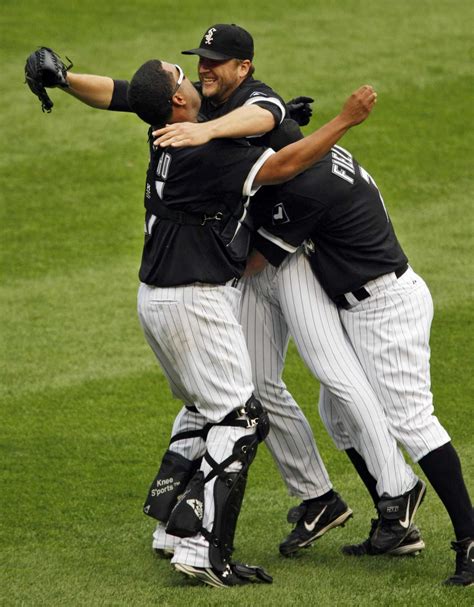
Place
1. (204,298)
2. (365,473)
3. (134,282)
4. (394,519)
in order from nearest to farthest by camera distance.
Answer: (204,298) < (394,519) < (365,473) < (134,282)

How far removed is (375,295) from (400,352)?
24 cm

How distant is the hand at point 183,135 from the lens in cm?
409

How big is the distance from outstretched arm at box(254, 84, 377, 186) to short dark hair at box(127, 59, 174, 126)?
0.42 meters

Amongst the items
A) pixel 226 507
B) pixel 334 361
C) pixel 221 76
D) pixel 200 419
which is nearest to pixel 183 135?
pixel 221 76

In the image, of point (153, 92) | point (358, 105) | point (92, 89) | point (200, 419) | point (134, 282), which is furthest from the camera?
point (134, 282)

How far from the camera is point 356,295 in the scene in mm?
4527

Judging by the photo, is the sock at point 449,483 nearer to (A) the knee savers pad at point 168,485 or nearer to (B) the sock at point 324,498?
(B) the sock at point 324,498

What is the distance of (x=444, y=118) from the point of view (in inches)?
432

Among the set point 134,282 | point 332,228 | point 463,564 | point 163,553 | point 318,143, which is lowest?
point 163,553

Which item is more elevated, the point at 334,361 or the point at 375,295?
the point at 375,295

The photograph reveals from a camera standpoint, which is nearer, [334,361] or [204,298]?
[204,298]

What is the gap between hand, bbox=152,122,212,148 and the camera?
4086 mm

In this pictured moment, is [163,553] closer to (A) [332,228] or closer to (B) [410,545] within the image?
(B) [410,545]

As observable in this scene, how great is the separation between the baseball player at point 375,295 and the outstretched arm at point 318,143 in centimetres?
29
